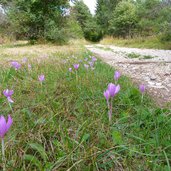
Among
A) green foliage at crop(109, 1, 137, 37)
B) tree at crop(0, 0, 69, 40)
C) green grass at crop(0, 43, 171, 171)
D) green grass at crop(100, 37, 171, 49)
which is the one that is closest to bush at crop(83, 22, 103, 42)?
green foliage at crop(109, 1, 137, 37)

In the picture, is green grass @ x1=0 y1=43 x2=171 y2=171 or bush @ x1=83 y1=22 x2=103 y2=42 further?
bush @ x1=83 y1=22 x2=103 y2=42

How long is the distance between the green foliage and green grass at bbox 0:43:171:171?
65.4 ft

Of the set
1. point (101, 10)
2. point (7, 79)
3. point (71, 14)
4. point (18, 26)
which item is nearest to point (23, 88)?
point (7, 79)

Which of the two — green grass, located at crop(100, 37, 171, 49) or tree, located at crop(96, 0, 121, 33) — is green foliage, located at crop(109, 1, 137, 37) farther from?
green grass, located at crop(100, 37, 171, 49)

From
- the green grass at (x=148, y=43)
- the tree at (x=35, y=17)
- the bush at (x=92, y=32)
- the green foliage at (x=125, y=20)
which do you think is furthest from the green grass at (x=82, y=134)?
the bush at (x=92, y=32)

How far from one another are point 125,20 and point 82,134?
71.7ft

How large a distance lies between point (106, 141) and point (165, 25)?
984cm

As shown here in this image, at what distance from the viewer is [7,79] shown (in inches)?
72.4

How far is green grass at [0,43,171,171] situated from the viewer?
27.0 inches

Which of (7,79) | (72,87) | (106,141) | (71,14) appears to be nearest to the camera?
(106,141)

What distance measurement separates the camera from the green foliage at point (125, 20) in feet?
67.5

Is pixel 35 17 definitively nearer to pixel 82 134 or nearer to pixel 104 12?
pixel 82 134

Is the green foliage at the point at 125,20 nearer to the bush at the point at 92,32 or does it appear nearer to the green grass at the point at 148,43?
the bush at the point at 92,32

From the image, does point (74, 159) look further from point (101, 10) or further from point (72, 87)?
point (101, 10)
